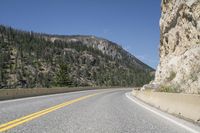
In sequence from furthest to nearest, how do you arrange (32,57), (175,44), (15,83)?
1. (32,57)
2. (15,83)
3. (175,44)

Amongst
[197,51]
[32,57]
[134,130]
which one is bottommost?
[134,130]

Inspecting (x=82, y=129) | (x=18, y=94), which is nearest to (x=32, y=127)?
(x=82, y=129)

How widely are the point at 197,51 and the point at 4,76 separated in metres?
102

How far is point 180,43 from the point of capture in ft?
116

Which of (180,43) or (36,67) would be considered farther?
(36,67)

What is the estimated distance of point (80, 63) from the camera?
653 feet

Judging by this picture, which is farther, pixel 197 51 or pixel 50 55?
pixel 50 55

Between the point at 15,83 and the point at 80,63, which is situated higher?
Answer: the point at 80,63

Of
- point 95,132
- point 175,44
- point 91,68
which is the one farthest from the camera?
point 91,68

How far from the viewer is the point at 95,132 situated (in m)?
7.69

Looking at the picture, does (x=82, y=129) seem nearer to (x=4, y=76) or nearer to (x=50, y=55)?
(x=4, y=76)

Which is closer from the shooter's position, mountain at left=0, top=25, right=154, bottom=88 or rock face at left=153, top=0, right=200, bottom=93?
rock face at left=153, top=0, right=200, bottom=93

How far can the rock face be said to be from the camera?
26.8 m

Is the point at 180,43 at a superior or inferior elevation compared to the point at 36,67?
inferior
